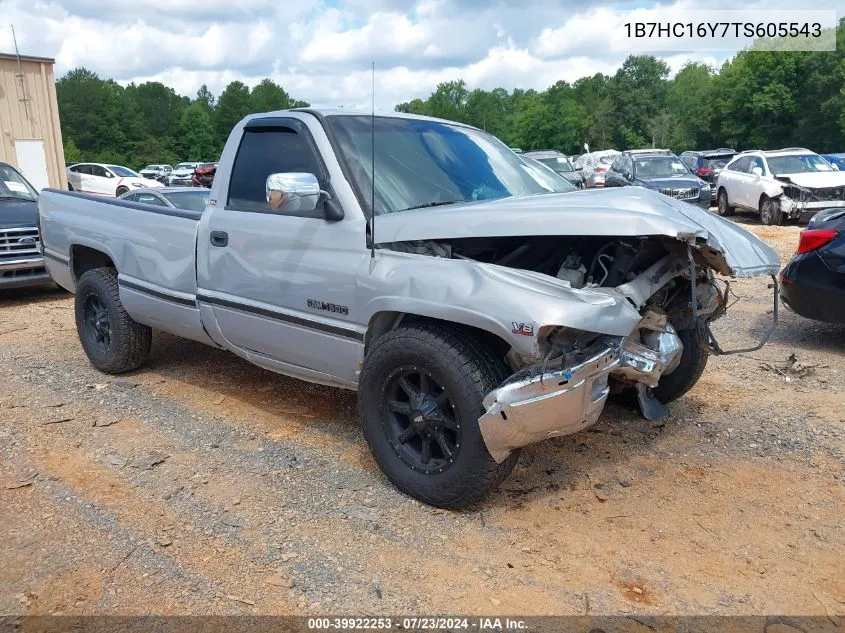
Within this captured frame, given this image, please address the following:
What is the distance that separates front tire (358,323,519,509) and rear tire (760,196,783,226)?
14451 mm

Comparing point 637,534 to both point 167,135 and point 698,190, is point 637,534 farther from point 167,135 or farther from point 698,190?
point 167,135

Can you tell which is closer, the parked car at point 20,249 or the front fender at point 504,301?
the front fender at point 504,301

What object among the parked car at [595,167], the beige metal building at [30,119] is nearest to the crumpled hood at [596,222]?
the parked car at [595,167]

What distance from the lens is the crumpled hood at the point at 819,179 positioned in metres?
15.3

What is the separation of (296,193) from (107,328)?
2915 mm

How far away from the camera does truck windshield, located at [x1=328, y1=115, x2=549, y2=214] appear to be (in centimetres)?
398

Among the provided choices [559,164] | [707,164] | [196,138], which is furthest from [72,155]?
[559,164]

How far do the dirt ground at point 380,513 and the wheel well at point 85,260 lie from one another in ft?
3.56

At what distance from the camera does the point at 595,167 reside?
26.7 meters

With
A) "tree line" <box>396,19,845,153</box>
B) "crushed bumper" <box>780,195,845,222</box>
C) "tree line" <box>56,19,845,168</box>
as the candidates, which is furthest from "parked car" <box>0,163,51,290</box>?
"tree line" <box>56,19,845,168</box>

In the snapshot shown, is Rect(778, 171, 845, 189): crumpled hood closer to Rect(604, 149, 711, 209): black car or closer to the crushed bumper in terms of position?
the crushed bumper

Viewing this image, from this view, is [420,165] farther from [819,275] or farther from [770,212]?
[770,212]

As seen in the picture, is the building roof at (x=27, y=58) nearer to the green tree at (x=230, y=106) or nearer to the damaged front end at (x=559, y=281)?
the damaged front end at (x=559, y=281)

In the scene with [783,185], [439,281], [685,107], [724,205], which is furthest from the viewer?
[685,107]
